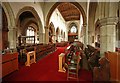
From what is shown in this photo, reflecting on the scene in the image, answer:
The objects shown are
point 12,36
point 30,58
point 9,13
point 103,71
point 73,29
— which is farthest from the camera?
point 73,29

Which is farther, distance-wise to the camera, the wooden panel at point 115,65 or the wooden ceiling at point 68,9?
the wooden ceiling at point 68,9

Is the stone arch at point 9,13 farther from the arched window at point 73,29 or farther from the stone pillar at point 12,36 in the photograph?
the arched window at point 73,29

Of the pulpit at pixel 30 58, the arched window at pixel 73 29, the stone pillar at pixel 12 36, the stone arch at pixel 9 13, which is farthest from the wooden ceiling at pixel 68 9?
the pulpit at pixel 30 58

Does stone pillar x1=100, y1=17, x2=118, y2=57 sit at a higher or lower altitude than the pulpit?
higher

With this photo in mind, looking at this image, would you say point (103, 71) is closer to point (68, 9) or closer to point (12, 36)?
point (12, 36)

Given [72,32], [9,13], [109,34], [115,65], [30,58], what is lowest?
[30,58]

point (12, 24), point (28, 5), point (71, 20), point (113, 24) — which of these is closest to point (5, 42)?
point (12, 24)

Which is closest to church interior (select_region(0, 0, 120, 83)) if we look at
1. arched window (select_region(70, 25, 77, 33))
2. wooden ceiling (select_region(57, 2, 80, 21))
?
wooden ceiling (select_region(57, 2, 80, 21))

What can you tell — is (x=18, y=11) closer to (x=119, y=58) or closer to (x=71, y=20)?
(x=119, y=58)

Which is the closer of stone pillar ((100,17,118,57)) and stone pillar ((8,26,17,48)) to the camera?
stone pillar ((100,17,118,57))

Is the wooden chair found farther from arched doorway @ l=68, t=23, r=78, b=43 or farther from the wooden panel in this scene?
arched doorway @ l=68, t=23, r=78, b=43

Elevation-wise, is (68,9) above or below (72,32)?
above

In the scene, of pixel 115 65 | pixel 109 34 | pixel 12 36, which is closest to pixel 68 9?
pixel 12 36

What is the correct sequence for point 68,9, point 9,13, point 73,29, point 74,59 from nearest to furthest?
point 74,59 → point 9,13 → point 68,9 → point 73,29
